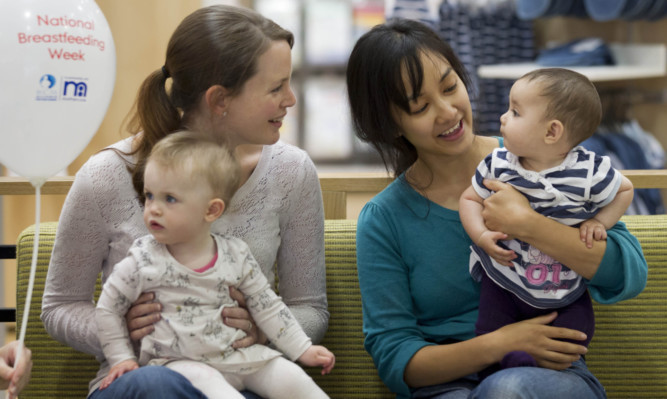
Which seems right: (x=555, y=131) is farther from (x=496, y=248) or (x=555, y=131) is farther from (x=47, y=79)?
(x=47, y=79)

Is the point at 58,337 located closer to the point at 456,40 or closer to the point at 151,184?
the point at 151,184

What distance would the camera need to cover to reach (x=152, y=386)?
1419 millimetres

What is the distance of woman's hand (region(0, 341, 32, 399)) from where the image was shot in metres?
1.50

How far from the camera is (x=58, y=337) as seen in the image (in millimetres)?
1723

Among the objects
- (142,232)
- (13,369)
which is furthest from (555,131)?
(13,369)

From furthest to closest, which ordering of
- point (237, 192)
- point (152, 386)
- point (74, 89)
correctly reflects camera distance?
point (237, 192)
point (74, 89)
point (152, 386)

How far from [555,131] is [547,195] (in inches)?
5.2

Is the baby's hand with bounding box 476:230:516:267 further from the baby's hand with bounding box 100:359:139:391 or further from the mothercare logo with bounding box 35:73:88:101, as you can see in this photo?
the mothercare logo with bounding box 35:73:88:101

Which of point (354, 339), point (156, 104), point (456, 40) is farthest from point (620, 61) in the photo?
point (156, 104)

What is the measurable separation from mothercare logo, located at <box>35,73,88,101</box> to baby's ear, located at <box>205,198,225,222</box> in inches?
15.0

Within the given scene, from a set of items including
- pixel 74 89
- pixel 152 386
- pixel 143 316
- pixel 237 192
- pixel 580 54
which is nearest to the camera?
pixel 152 386

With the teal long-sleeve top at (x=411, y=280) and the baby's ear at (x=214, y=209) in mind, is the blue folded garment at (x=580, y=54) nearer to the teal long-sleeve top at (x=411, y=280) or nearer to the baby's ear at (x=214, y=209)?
the teal long-sleeve top at (x=411, y=280)

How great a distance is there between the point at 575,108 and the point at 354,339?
32.1 inches

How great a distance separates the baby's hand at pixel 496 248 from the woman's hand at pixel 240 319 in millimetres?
509
